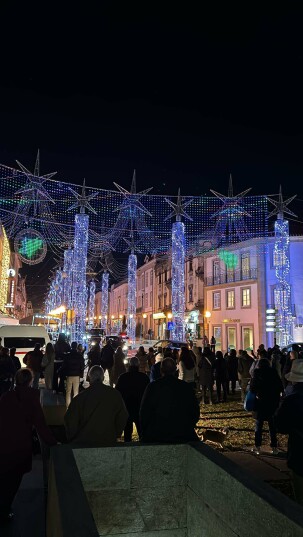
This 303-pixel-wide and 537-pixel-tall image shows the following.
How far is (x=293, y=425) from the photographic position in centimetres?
431

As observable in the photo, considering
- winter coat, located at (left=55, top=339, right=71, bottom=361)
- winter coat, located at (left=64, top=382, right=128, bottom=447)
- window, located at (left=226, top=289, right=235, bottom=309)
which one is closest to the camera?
winter coat, located at (left=64, top=382, right=128, bottom=447)

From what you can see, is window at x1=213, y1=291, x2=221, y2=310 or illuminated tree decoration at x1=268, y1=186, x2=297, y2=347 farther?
window at x1=213, y1=291, x2=221, y2=310

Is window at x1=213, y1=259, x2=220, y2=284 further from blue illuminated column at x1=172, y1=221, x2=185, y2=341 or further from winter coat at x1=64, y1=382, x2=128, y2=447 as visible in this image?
winter coat at x1=64, y1=382, x2=128, y2=447

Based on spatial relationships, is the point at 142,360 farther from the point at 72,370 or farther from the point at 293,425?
the point at 293,425

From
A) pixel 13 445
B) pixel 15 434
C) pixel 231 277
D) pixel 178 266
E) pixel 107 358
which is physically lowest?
pixel 13 445

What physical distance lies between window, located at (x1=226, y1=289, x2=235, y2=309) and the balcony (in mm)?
967

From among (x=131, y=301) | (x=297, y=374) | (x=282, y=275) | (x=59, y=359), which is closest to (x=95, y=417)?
(x=297, y=374)

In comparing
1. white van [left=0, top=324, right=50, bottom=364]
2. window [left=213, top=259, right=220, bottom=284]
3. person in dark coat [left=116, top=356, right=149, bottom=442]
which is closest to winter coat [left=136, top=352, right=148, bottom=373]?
white van [left=0, top=324, right=50, bottom=364]

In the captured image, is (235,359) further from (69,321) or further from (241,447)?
(69,321)

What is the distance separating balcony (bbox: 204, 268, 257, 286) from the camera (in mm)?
35275

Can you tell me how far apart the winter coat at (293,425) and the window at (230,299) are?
33.5 m

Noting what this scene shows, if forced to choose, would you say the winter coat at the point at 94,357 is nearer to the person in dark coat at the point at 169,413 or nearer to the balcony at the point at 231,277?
the person in dark coat at the point at 169,413

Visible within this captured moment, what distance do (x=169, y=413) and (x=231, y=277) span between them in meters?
33.9

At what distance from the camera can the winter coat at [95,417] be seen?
4582mm
